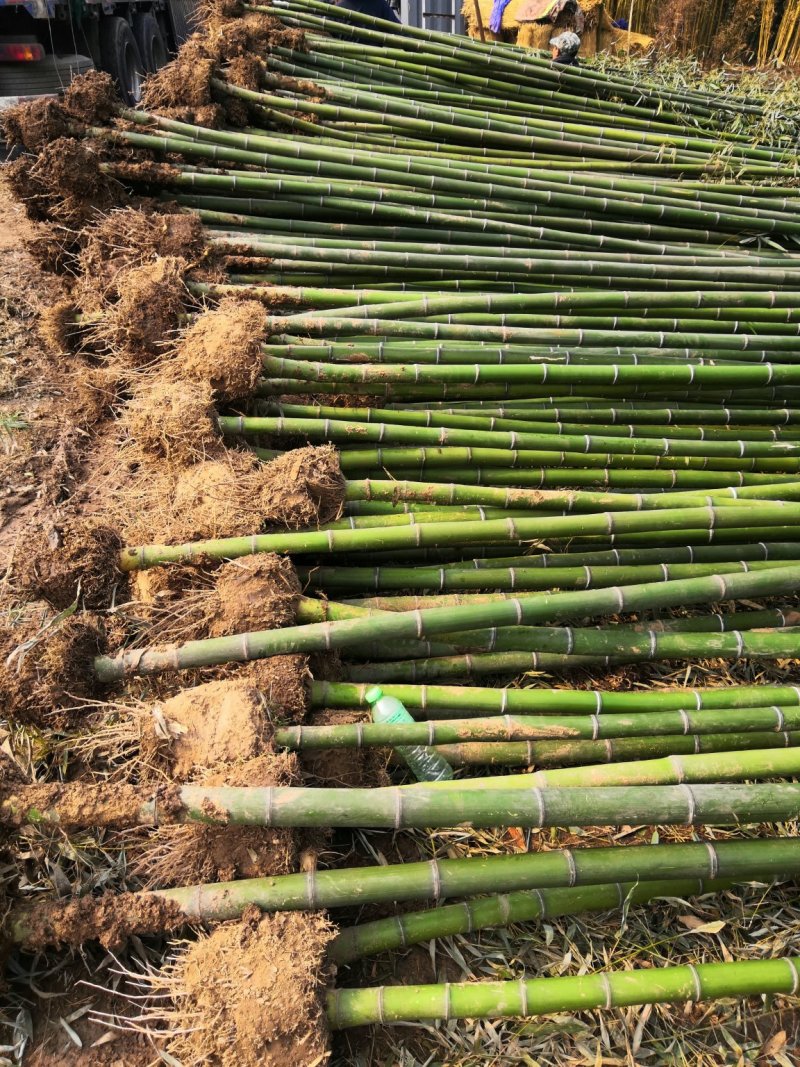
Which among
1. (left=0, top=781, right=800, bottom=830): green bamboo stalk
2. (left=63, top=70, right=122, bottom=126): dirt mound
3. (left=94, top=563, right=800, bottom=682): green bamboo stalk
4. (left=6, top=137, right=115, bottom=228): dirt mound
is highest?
(left=63, top=70, right=122, bottom=126): dirt mound

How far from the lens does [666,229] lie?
4637mm

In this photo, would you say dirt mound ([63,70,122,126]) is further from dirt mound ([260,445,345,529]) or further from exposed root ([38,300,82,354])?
dirt mound ([260,445,345,529])

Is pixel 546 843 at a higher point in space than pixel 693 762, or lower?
lower

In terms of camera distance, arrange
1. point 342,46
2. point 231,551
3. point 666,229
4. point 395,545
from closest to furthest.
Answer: point 231,551, point 395,545, point 666,229, point 342,46

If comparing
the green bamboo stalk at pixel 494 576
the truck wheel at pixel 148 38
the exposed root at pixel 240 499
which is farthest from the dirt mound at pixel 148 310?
the truck wheel at pixel 148 38

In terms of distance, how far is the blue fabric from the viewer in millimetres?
9320

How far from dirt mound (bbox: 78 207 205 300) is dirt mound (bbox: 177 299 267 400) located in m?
0.74

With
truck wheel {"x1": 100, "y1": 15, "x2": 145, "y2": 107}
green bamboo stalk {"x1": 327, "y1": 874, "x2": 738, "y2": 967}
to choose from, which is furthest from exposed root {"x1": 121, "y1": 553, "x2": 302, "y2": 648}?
truck wheel {"x1": 100, "y1": 15, "x2": 145, "y2": 107}

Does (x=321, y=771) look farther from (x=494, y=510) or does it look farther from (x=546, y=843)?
(x=494, y=510)

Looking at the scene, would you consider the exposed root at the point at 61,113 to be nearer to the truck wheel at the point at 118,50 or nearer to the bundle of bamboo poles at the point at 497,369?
the bundle of bamboo poles at the point at 497,369

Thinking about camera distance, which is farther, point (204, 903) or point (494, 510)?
point (494, 510)

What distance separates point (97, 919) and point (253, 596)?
99cm

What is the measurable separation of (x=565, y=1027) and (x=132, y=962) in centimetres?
124

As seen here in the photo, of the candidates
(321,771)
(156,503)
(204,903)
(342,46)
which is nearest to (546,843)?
(321,771)
